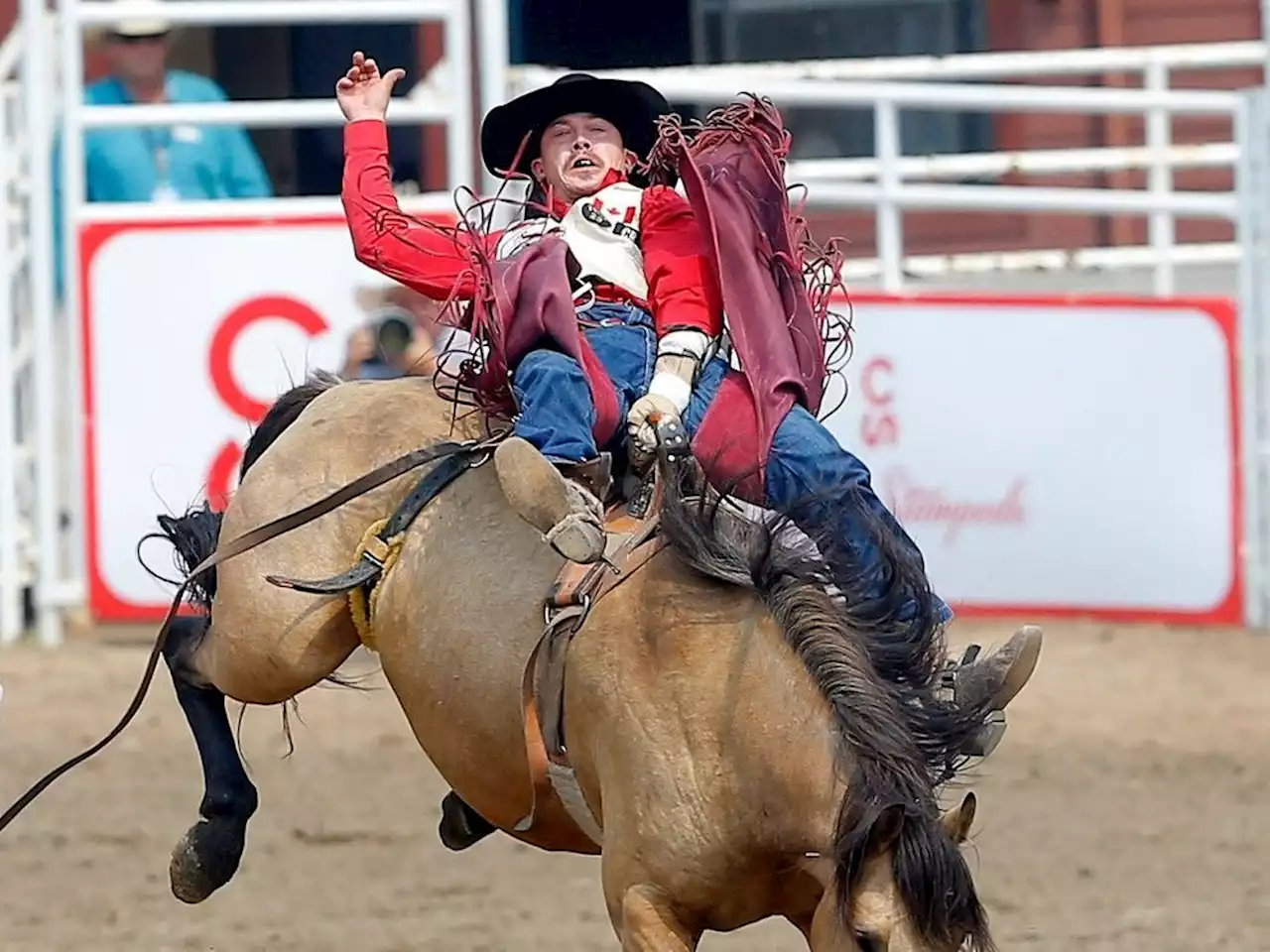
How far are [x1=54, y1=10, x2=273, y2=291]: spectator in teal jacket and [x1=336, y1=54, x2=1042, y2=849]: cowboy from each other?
5025mm

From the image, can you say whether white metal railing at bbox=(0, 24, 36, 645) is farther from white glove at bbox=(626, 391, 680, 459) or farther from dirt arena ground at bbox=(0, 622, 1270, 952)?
white glove at bbox=(626, 391, 680, 459)

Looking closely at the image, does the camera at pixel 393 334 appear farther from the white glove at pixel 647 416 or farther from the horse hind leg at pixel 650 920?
the horse hind leg at pixel 650 920

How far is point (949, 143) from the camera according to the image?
14.0m

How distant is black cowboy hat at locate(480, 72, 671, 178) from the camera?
4336 mm

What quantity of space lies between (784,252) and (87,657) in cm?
528

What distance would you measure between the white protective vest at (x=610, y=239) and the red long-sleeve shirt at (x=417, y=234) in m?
0.02

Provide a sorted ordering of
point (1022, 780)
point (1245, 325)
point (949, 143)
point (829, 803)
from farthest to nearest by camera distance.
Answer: point (949, 143)
point (1245, 325)
point (1022, 780)
point (829, 803)

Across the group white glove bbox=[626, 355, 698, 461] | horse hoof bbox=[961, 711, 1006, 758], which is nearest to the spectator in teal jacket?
white glove bbox=[626, 355, 698, 461]

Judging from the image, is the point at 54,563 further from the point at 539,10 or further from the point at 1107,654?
the point at 539,10

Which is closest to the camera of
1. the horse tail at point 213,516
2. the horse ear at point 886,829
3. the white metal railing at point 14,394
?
the horse ear at point 886,829

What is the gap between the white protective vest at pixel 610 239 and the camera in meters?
4.24

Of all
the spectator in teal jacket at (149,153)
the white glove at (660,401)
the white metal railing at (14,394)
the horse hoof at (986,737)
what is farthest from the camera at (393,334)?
the horse hoof at (986,737)

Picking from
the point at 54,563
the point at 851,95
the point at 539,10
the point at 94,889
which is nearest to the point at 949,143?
the point at 539,10

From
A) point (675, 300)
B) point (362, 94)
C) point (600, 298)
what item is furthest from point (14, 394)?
point (675, 300)
